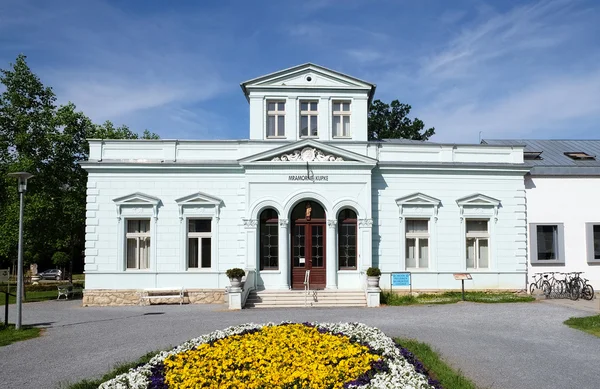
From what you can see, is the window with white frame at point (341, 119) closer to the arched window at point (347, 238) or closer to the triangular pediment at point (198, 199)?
the arched window at point (347, 238)

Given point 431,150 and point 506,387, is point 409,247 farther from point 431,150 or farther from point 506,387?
point 506,387

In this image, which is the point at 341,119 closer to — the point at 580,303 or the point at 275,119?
the point at 275,119

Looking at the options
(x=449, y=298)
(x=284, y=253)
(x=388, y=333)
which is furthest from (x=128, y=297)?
(x=449, y=298)

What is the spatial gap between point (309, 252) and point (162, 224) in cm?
567

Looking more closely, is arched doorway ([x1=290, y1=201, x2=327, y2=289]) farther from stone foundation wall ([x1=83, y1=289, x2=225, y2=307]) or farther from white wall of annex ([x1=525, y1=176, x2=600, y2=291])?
white wall of annex ([x1=525, y1=176, x2=600, y2=291])

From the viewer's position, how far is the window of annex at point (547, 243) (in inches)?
774

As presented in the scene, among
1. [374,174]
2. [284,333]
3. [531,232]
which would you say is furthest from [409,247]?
[284,333]

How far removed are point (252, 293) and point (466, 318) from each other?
24.2ft

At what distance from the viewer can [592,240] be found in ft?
65.1

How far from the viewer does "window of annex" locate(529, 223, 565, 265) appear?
19.7 meters

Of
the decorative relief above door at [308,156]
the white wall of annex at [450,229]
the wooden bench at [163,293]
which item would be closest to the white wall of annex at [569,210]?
the white wall of annex at [450,229]

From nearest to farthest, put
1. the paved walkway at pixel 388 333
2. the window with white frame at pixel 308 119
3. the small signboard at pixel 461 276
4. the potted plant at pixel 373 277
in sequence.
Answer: the paved walkway at pixel 388 333
the potted plant at pixel 373 277
the small signboard at pixel 461 276
the window with white frame at pixel 308 119

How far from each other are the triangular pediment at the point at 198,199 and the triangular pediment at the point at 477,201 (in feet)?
30.7

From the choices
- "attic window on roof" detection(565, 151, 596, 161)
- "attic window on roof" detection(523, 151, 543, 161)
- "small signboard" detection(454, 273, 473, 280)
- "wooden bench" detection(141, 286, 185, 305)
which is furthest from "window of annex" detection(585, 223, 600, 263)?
"wooden bench" detection(141, 286, 185, 305)
